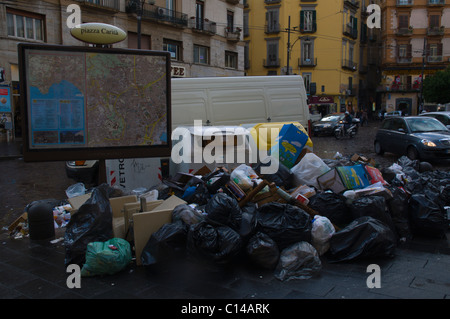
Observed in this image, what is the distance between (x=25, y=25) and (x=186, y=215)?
18355 millimetres

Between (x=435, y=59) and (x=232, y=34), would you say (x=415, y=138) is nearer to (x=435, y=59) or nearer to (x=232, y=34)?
(x=232, y=34)

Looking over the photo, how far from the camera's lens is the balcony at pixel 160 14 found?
21641 millimetres

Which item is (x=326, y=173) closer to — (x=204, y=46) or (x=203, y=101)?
(x=203, y=101)

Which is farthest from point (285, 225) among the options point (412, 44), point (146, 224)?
point (412, 44)

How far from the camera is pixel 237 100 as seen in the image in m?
10.4

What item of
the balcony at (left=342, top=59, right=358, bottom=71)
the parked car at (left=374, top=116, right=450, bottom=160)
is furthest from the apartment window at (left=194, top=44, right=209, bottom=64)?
the balcony at (left=342, top=59, right=358, bottom=71)

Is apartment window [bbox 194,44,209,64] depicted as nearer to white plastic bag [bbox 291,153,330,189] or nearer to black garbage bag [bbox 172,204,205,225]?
white plastic bag [bbox 291,153,330,189]

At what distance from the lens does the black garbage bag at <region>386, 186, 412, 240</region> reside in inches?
185

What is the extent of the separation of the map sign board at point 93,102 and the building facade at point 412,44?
48.0m

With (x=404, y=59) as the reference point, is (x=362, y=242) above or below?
below

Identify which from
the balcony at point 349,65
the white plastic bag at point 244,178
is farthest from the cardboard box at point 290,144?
the balcony at point 349,65

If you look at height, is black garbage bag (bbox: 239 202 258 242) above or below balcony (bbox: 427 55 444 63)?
below

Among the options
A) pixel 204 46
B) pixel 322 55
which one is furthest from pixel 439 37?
pixel 204 46
